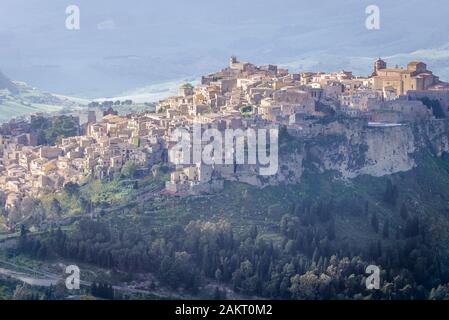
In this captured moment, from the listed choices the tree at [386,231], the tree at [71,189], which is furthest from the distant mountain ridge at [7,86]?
the tree at [386,231]

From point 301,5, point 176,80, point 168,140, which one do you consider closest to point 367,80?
point 168,140

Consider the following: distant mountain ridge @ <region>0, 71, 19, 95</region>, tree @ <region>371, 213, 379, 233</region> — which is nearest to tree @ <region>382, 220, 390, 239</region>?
tree @ <region>371, 213, 379, 233</region>

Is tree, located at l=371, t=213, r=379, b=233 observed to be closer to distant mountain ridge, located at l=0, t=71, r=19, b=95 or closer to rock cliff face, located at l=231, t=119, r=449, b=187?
rock cliff face, located at l=231, t=119, r=449, b=187

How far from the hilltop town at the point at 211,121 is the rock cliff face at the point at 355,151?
258 millimetres

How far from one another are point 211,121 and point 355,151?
13.0ft

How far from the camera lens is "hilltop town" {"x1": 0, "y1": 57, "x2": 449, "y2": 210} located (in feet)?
124

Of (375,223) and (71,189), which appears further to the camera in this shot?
(71,189)

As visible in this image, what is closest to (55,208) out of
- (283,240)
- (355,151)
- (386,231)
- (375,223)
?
(283,240)

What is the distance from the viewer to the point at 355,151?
3853cm

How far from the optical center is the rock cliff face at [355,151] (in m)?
37.7

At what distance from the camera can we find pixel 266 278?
107ft

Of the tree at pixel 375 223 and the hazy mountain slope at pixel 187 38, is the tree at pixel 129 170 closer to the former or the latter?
the tree at pixel 375 223

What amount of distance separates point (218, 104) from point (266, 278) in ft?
30.5

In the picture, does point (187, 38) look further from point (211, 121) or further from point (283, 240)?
point (283, 240)
